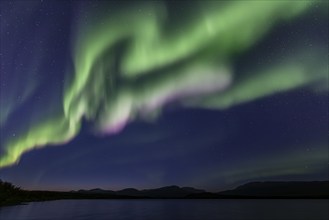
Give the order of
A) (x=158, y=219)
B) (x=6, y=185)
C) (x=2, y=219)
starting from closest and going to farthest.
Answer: (x=2, y=219) < (x=158, y=219) < (x=6, y=185)

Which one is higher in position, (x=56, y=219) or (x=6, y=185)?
(x=6, y=185)

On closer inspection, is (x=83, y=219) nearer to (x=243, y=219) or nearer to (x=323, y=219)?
(x=243, y=219)

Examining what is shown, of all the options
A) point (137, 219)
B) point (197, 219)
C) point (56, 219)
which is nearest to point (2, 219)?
point (56, 219)

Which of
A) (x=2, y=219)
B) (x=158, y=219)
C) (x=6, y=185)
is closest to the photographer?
(x=2, y=219)

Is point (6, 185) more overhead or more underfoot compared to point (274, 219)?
more overhead

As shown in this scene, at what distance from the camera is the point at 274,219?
277ft

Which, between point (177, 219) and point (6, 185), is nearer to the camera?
point (177, 219)

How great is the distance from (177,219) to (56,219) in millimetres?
27503

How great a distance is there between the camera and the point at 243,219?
83.7 m

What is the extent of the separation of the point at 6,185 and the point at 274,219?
Result: 151 metres

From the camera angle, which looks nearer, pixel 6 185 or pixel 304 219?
pixel 304 219

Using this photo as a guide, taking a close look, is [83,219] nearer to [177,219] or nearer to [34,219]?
[34,219]

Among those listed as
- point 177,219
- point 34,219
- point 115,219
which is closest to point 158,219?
point 177,219

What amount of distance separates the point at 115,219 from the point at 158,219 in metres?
10.1
